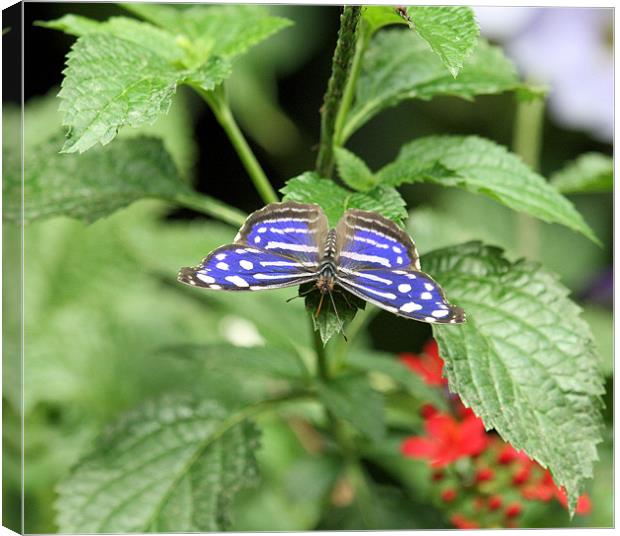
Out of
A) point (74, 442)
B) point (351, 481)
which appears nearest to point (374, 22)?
point (351, 481)

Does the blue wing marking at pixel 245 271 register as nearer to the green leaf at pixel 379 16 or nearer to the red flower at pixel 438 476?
the green leaf at pixel 379 16

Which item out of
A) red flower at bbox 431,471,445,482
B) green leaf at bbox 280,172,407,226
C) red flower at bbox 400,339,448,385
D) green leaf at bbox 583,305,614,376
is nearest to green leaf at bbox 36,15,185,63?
green leaf at bbox 280,172,407,226

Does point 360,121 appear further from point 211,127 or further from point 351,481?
point 211,127

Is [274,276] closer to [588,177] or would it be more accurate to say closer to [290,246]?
[290,246]

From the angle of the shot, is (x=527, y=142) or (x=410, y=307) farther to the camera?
(x=527, y=142)

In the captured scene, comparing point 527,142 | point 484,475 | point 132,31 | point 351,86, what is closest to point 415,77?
point 351,86

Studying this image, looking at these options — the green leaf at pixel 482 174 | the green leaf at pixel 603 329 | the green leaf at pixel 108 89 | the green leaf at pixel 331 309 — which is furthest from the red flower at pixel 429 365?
the green leaf at pixel 108 89

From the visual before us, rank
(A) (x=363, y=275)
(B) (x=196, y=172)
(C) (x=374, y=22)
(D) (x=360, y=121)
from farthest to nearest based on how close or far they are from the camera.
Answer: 1. (B) (x=196, y=172)
2. (D) (x=360, y=121)
3. (C) (x=374, y=22)
4. (A) (x=363, y=275)

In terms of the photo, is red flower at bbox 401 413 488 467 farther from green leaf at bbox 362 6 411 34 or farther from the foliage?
green leaf at bbox 362 6 411 34
